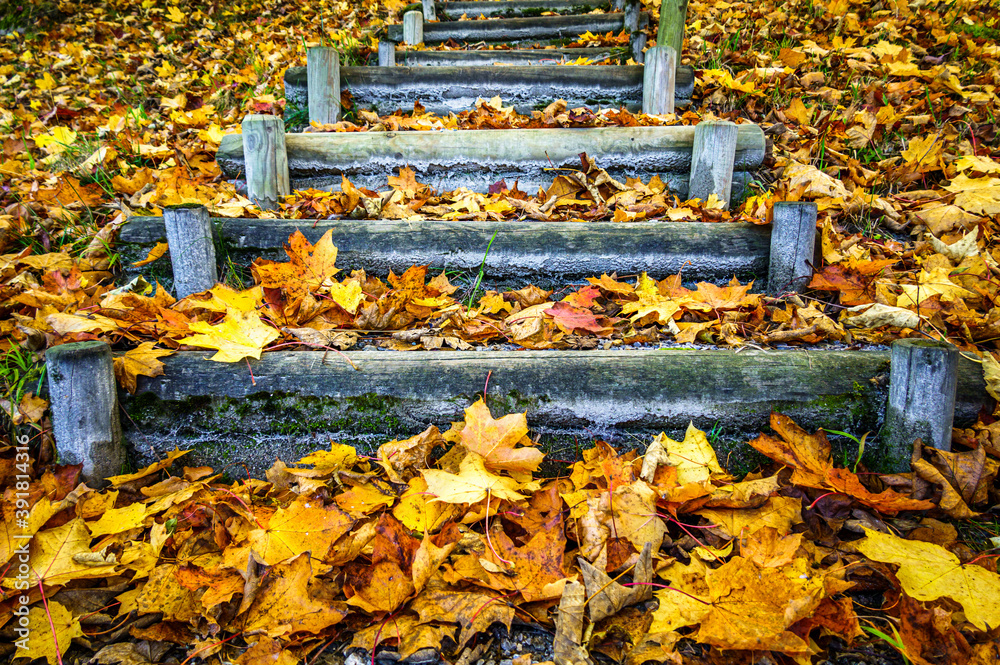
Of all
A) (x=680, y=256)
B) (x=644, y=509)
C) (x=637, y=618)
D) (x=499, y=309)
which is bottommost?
(x=637, y=618)

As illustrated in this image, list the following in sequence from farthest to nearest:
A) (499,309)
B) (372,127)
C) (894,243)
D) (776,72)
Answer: (776,72) → (372,127) → (894,243) → (499,309)

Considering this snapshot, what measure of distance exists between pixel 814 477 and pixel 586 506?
0.51 m

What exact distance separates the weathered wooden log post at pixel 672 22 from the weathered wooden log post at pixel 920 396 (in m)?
2.57

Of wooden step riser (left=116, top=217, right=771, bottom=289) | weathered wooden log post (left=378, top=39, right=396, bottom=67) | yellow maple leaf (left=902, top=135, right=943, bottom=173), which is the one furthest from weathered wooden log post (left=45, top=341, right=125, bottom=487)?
weathered wooden log post (left=378, top=39, right=396, bottom=67)

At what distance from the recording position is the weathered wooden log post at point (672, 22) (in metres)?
3.08

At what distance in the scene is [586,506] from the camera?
3.47ft

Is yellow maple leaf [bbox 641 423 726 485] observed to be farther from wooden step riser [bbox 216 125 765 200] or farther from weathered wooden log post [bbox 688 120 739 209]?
wooden step riser [bbox 216 125 765 200]

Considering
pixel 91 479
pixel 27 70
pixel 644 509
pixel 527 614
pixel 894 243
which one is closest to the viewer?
pixel 527 614

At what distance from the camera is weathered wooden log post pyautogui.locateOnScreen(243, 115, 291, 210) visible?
202 cm

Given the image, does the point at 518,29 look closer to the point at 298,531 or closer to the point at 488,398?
the point at 488,398

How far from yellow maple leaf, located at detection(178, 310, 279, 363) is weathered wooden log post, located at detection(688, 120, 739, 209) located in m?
1.68

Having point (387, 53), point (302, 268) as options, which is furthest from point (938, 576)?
point (387, 53)

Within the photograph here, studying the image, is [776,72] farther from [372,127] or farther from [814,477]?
[814,477]

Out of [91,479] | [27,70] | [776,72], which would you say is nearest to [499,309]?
[91,479]
